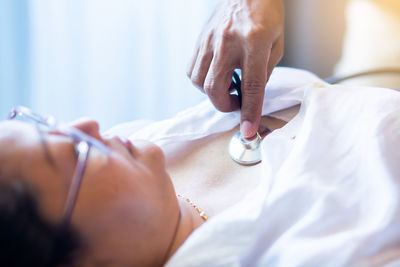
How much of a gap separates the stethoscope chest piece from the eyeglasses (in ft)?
1.13

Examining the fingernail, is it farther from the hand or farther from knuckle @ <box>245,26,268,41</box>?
knuckle @ <box>245,26,268,41</box>

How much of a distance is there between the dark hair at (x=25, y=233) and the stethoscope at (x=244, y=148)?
44 cm

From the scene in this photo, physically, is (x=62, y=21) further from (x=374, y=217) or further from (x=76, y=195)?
(x=374, y=217)

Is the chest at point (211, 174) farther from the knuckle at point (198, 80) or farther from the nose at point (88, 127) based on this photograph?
the nose at point (88, 127)

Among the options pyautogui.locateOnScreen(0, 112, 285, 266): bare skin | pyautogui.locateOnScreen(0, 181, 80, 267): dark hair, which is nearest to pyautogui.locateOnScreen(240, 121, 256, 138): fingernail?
pyautogui.locateOnScreen(0, 112, 285, 266): bare skin

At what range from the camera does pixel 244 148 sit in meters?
0.87

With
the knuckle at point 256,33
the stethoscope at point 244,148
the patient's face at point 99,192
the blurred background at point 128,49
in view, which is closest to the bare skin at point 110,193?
the patient's face at point 99,192

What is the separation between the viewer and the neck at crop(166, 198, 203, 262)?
0.67 metres

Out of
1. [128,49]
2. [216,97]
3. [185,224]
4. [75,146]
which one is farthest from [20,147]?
[128,49]

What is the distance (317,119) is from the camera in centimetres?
71

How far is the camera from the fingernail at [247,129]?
0.84 m

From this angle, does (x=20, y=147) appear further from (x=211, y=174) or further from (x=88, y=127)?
(x=211, y=174)

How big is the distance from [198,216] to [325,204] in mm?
268

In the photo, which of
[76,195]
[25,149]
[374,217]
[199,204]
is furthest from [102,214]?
[374,217]
